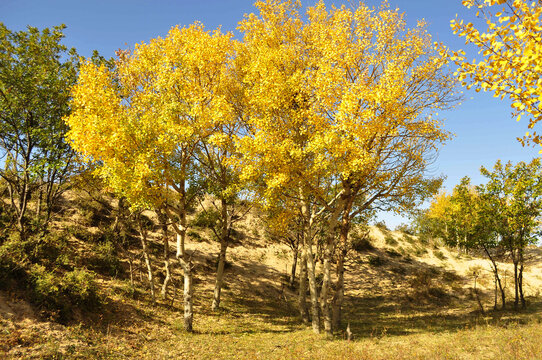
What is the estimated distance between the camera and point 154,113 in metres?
12.5

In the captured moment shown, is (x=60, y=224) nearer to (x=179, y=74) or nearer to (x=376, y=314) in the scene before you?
(x=179, y=74)

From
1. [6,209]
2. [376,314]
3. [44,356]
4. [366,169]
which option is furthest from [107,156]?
[376,314]

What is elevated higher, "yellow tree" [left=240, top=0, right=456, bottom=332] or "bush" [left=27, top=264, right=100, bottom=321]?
"yellow tree" [left=240, top=0, right=456, bottom=332]

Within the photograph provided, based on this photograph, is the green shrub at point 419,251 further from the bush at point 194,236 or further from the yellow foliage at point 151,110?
the yellow foliage at point 151,110

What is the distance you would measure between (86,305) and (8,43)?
12115mm

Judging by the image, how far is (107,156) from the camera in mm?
11312

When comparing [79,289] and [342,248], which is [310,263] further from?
[79,289]

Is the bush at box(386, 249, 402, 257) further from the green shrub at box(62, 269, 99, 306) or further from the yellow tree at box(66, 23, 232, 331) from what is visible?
the green shrub at box(62, 269, 99, 306)

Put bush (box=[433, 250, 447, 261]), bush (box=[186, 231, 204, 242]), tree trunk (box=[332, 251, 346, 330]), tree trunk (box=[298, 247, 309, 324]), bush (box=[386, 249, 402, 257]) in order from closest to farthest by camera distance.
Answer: tree trunk (box=[332, 251, 346, 330]), tree trunk (box=[298, 247, 309, 324]), bush (box=[186, 231, 204, 242]), bush (box=[386, 249, 402, 257]), bush (box=[433, 250, 447, 261])

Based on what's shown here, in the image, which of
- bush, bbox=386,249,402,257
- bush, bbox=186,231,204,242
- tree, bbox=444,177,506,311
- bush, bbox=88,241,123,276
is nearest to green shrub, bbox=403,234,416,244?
bush, bbox=386,249,402,257

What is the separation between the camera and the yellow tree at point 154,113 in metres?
10.9

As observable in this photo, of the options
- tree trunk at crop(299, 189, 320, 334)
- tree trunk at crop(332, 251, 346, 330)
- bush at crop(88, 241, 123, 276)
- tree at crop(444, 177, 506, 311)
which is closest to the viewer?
tree trunk at crop(299, 189, 320, 334)

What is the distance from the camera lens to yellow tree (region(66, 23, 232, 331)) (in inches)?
428

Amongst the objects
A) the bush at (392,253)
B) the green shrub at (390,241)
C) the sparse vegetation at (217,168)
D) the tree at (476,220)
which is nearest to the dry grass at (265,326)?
the sparse vegetation at (217,168)
